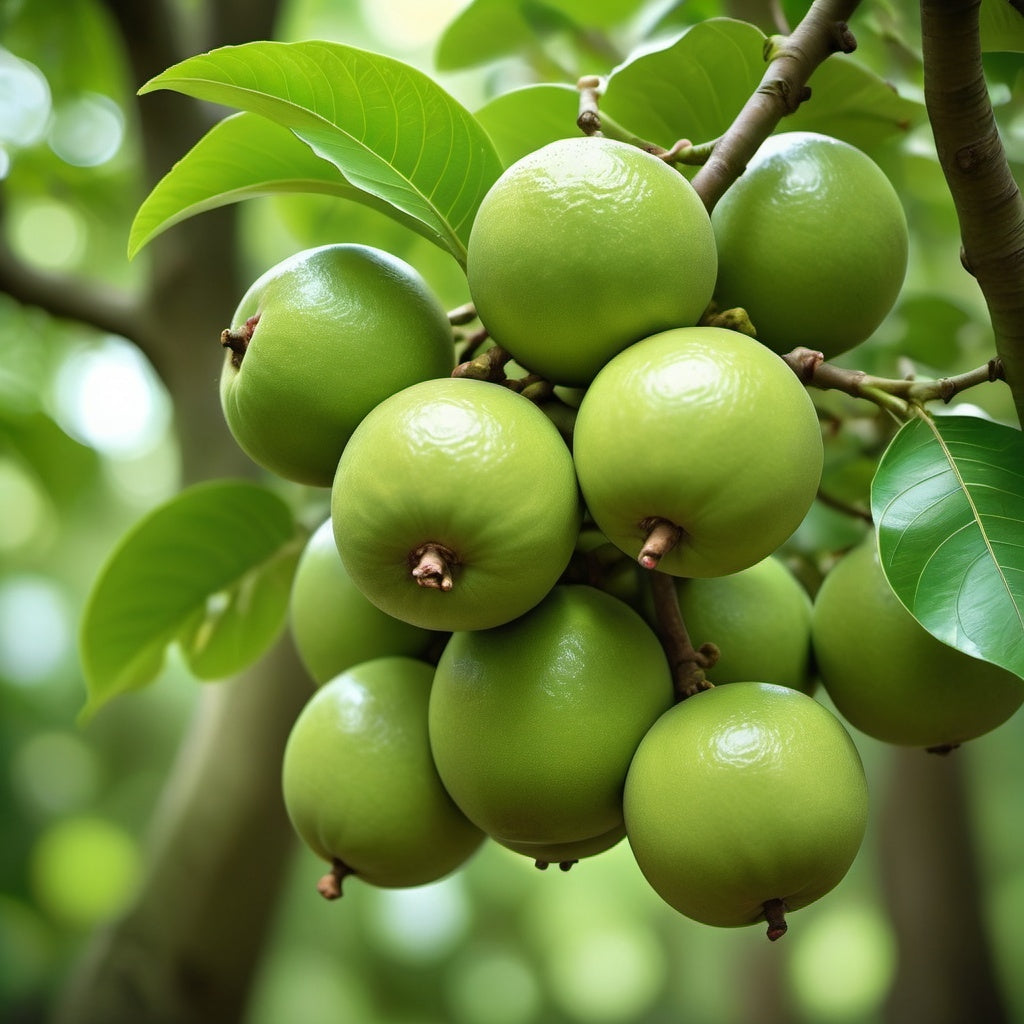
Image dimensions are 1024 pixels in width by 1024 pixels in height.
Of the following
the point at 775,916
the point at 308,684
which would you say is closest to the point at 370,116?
the point at 775,916

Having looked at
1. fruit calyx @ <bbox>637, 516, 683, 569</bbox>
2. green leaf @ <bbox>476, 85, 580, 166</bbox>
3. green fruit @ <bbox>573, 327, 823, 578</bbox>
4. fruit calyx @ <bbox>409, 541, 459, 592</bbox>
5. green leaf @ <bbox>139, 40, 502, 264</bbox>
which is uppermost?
green leaf @ <bbox>139, 40, 502, 264</bbox>

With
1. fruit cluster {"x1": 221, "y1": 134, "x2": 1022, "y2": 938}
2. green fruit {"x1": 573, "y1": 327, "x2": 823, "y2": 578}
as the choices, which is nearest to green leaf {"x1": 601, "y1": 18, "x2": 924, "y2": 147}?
fruit cluster {"x1": 221, "y1": 134, "x2": 1022, "y2": 938}

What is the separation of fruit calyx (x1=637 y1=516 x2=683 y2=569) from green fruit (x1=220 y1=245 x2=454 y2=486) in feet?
0.71

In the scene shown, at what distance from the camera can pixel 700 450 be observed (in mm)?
656

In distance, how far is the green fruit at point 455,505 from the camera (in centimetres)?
68

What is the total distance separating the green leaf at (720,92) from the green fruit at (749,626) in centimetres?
41

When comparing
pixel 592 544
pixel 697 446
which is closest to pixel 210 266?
pixel 592 544

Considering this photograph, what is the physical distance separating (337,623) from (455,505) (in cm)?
31

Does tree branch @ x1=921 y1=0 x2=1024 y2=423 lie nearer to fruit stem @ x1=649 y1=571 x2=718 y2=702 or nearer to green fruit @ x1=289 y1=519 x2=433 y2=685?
fruit stem @ x1=649 y1=571 x2=718 y2=702

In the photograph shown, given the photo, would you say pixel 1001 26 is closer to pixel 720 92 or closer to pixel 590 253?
pixel 720 92

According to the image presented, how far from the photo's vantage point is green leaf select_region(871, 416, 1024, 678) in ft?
2.34

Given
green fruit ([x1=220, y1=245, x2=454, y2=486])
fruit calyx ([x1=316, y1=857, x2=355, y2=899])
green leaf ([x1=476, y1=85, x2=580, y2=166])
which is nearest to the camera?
green fruit ([x1=220, y1=245, x2=454, y2=486])

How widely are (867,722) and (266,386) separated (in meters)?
0.53

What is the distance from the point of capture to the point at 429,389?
72 cm
